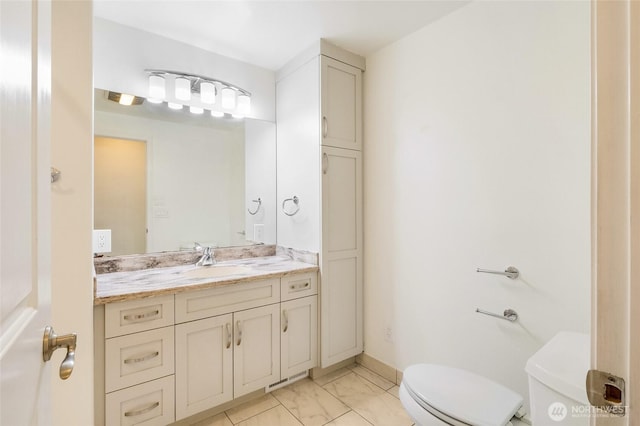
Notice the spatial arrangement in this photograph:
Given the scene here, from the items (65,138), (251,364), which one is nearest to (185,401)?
(251,364)

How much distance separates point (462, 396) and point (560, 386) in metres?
0.49

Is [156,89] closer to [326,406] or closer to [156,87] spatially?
[156,87]

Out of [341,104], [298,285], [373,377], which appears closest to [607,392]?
[298,285]

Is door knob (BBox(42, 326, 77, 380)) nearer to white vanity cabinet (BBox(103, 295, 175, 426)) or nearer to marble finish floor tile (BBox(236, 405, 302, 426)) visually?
white vanity cabinet (BBox(103, 295, 175, 426))

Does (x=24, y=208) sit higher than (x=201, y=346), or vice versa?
(x=24, y=208)

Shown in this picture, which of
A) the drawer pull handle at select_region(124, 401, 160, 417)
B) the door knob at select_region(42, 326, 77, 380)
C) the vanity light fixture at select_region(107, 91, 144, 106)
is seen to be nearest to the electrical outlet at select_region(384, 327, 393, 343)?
the drawer pull handle at select_region(124, 401, 160, 417)

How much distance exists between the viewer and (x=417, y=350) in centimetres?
192

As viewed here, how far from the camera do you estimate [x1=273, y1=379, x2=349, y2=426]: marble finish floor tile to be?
169 cm

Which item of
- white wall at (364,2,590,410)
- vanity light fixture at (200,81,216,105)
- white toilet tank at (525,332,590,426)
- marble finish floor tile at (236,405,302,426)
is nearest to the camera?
white toilet tank at (525,332,590,426)

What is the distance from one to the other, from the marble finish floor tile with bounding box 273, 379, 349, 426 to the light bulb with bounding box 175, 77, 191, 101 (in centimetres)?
210

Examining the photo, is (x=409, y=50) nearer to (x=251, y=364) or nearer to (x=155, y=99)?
(x=155, y=99)

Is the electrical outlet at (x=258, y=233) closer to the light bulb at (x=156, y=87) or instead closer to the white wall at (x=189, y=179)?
the white wall at (x=189, y=179)

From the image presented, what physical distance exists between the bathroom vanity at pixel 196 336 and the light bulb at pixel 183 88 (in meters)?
1.20

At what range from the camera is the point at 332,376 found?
2121 mm
